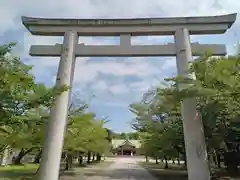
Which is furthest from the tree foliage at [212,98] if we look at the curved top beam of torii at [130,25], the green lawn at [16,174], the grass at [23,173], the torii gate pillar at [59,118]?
the green lawn at [16,174]

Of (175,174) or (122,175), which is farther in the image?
(175,174)

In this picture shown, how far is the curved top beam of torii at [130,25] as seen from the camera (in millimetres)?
10789

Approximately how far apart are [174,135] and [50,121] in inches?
272

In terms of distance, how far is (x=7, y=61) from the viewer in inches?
308

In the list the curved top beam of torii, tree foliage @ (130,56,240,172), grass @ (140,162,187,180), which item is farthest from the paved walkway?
the curved top beam of torii

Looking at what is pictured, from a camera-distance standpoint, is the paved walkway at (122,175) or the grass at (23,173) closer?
the grass at (23,173)

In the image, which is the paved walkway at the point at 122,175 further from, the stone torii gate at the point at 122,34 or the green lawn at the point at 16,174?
the stone torii gate at the point at 122,34

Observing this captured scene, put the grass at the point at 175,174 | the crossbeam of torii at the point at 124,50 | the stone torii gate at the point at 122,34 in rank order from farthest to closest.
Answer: the grass at the point at 175,174, the crossbeam of torii at the point at 124,50, the stone torii gate at the point at 122,34

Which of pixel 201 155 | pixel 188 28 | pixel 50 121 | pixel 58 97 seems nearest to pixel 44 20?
pixel 58 97

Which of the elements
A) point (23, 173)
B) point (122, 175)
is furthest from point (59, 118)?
point (122, 175)

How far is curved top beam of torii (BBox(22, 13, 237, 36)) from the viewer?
1079cm

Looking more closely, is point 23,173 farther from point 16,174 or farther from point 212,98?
point 212,98

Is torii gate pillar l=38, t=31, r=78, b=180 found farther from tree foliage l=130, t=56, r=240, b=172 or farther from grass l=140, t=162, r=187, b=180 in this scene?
grass l=140, t=162, r=187, b=180

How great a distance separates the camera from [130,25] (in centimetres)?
1099
